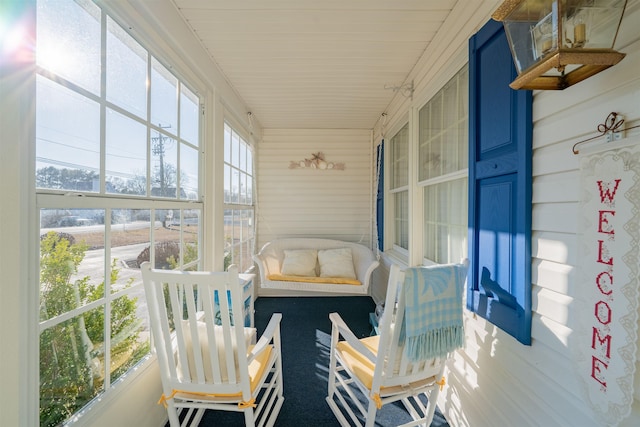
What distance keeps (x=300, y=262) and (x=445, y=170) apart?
225 cm

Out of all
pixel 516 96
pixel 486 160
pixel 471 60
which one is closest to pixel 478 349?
pixel 486 160

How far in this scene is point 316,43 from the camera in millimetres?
2047

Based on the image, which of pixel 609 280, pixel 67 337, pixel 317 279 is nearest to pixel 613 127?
pixel 609 280

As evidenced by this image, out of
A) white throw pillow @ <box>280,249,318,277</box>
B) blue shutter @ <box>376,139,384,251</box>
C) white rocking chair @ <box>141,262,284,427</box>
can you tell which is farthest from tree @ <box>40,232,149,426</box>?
blue shutter @ <box>376,139,384,251</box>

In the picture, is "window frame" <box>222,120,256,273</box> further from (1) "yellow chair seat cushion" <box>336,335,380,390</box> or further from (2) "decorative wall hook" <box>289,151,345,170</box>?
(1) "yellow chair seat cushion" <box>336,335,380,390</box>

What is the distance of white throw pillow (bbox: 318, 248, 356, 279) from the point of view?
11.4ft

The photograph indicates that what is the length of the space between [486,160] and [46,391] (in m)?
2.14

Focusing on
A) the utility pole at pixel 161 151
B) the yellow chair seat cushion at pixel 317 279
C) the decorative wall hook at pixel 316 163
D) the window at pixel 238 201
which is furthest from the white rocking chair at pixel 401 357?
the decorative wall hook at pixel 316 163

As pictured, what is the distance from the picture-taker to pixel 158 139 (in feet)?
5.41

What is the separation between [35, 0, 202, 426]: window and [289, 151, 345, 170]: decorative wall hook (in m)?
2.48

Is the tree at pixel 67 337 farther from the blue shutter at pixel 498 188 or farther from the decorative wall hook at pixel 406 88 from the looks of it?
the decorative wall hook at pixel 406 88

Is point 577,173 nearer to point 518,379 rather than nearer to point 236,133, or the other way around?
point 518,379

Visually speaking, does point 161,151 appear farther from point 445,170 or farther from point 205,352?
point 445,170

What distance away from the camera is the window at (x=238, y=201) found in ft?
9.50
